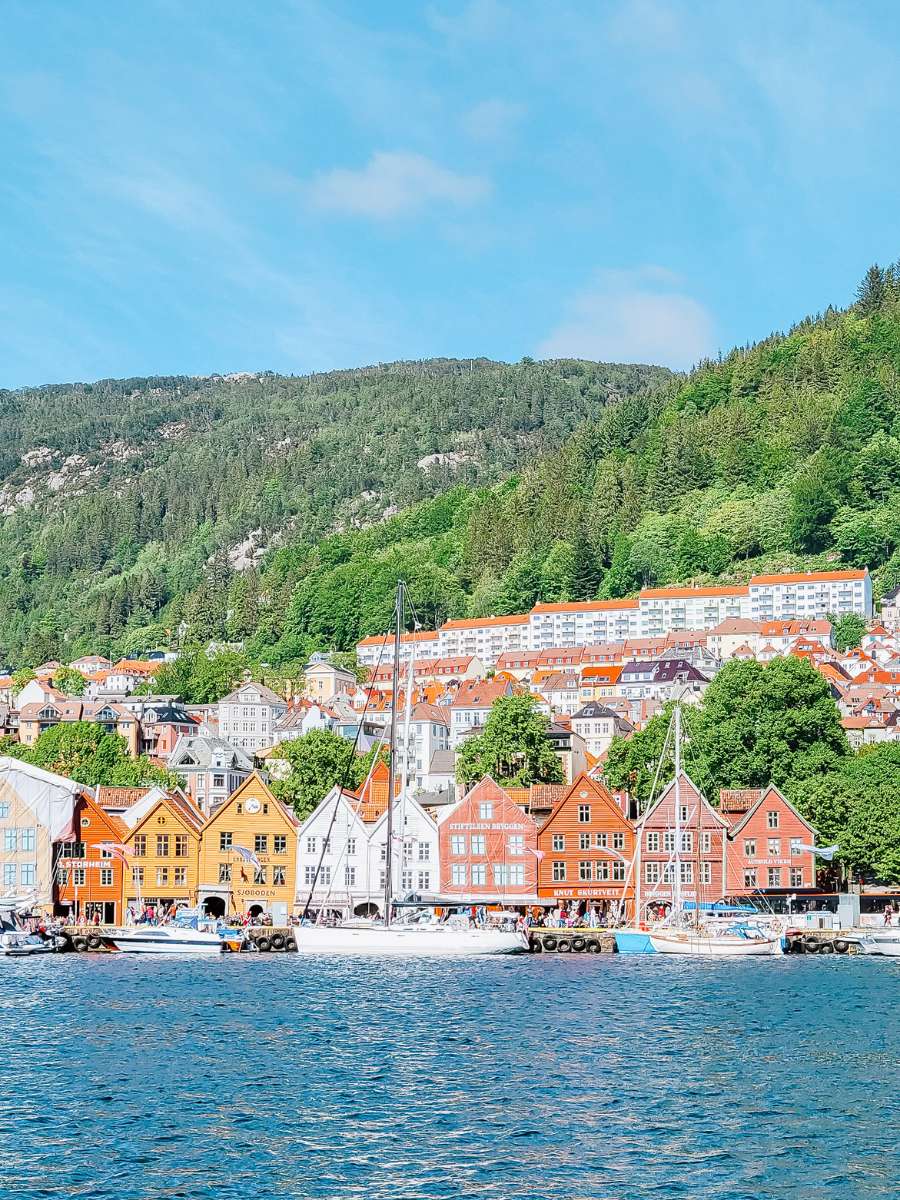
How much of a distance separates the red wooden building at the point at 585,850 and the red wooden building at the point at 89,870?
2722cm

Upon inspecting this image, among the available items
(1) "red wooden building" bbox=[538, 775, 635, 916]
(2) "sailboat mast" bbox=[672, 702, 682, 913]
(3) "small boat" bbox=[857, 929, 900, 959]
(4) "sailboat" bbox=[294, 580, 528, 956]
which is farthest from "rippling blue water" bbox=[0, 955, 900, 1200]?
(1) "red wooden building" bbox=[538, 775, 635, 916]

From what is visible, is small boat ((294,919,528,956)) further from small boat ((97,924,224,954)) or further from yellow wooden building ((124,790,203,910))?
yellow wooden building ((124,790,203,910))

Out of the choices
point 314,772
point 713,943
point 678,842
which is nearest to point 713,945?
point 713,943

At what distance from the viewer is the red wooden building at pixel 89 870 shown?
340 feet

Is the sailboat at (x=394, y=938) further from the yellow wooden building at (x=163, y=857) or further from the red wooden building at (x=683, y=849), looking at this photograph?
the yellow wooden building at (x=163, y=857)

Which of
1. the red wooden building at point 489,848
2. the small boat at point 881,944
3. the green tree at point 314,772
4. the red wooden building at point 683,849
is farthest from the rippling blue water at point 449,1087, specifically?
the green tree at point 314,772

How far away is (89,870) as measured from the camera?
104 metres

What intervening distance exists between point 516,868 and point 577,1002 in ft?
133

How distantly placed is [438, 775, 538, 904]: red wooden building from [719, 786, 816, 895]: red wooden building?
12788mm

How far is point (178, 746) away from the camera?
544ft

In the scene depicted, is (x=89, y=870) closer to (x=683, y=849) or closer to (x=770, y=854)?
(x=683, y=849)

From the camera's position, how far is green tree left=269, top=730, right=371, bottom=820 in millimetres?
118938

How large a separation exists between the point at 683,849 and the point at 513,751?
24707mm

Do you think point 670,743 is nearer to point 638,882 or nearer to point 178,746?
point 638,882
